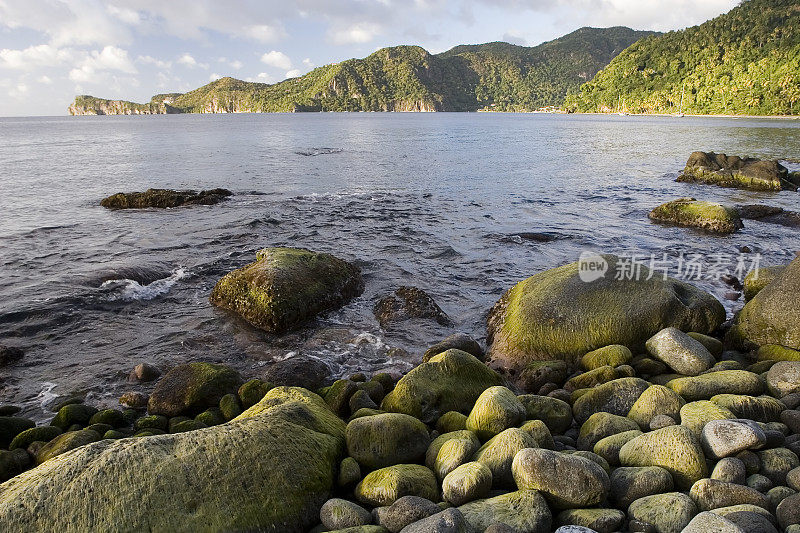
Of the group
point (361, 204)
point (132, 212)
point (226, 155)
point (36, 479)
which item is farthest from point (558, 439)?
point (226, 155)

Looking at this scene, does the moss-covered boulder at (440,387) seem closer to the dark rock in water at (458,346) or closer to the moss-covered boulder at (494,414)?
the moss-covered boulder at (494,414)

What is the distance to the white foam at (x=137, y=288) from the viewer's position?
13.0 meters

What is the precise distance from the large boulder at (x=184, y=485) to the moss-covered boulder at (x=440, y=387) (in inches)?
66.7

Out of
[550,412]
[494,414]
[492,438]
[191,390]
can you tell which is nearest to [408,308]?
[191,390]

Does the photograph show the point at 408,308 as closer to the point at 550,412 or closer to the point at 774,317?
the point at 550,412

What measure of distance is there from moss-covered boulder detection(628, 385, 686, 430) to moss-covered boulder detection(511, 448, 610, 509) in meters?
1.73

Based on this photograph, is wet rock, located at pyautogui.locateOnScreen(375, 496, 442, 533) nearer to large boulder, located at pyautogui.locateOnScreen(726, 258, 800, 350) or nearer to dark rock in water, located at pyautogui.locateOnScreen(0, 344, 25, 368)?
large boulder, located at pyautogui.locateOnScreen(726, 258, 800, 350)

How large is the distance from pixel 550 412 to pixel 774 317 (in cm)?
505

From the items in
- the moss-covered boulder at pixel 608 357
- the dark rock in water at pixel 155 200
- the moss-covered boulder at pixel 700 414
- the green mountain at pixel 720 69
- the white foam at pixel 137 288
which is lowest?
the white foam at pixel 137 288

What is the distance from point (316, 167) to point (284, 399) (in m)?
33.3

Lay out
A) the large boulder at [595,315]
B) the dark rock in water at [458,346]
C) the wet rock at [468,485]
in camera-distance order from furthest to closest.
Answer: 1. the dark rock in water at [458,346]
2. the large boulder at [595,315]
3. the wet rock at [468,485]

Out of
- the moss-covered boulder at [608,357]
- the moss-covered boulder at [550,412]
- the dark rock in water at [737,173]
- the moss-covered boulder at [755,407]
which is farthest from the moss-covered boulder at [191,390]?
the dark rock in water at [737,173]

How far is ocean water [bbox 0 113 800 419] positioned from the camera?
411 inches

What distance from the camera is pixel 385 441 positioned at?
19.2 feet
